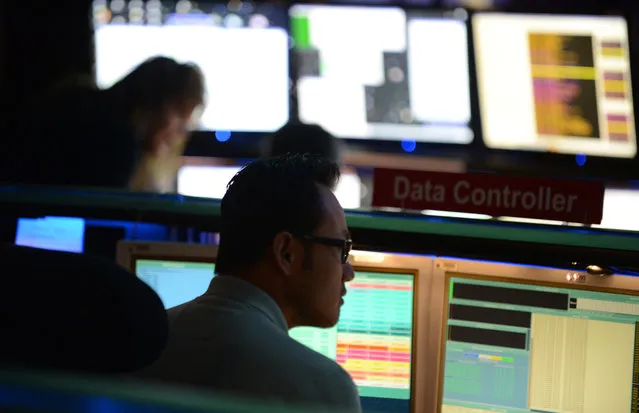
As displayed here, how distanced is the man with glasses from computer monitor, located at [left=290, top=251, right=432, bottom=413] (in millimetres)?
143

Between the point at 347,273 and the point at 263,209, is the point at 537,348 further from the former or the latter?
the point at 263,209

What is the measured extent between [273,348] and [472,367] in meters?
0.52

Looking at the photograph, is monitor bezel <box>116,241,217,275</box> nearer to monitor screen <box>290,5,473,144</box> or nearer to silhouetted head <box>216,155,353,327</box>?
silhouetted head <box>216,155,353,327</box>

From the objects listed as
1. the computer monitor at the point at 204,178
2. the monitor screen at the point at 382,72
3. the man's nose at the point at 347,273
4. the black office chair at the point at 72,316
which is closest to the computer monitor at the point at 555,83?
the monitor screen at the point at 382,72

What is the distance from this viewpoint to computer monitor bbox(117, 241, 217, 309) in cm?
167

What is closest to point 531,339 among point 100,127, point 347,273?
point 347,273

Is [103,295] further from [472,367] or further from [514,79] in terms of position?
[514,79]

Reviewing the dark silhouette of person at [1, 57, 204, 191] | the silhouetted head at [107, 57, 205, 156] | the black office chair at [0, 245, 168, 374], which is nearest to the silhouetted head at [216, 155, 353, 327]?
the black office chair at [0, 245, 168, 374]

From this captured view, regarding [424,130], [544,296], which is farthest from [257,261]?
[424,130]

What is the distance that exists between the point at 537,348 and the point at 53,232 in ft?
3.41

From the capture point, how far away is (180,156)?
4.00 m

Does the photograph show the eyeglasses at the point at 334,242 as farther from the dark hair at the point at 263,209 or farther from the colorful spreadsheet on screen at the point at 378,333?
the colorful spreadsheet on screen at the point at 378,333

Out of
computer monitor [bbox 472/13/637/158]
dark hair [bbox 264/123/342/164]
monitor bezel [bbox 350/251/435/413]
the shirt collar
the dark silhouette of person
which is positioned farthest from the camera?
computer monitor [bbox 472/13/637/158]

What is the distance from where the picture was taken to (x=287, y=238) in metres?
1.35
